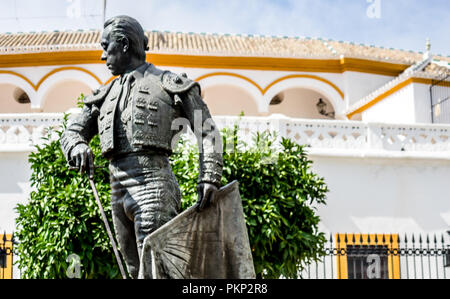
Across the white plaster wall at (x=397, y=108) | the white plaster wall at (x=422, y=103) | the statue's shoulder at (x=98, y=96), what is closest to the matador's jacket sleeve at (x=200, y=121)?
the statue's shoulder at (x=98, y=96)

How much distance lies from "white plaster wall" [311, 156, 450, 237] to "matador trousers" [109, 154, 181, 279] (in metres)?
7.61

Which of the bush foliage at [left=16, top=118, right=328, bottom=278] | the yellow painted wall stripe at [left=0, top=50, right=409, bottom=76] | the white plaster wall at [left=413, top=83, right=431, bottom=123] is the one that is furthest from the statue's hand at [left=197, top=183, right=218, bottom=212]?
the yellow painted wall stripe at [left=0, top=50, right=409, bottom=76]

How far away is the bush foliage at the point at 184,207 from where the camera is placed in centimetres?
714

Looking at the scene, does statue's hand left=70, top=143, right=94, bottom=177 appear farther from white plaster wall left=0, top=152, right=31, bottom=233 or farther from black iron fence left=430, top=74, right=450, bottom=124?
black iron fence left=430, top=74, right=450, bottom=124

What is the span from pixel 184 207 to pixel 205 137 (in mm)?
3638

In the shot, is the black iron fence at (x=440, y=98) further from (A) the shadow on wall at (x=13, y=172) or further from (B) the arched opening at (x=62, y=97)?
(B) the arched opening at (x=62, y=97)

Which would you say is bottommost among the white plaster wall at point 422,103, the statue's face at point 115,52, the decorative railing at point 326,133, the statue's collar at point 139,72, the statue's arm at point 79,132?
the statue's arm at point 79,132

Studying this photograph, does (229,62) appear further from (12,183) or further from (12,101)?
(12,183)

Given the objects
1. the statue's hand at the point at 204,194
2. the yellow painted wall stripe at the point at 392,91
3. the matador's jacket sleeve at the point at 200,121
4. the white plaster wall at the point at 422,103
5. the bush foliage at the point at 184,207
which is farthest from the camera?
the yellow painted wall stripe at the point at 392,91

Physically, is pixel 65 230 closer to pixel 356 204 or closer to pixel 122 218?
pixel 122 218

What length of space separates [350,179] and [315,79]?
6.95m

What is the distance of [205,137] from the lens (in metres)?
3.66

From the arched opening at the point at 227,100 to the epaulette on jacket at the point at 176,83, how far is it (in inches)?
636

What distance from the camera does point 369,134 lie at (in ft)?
36.9
